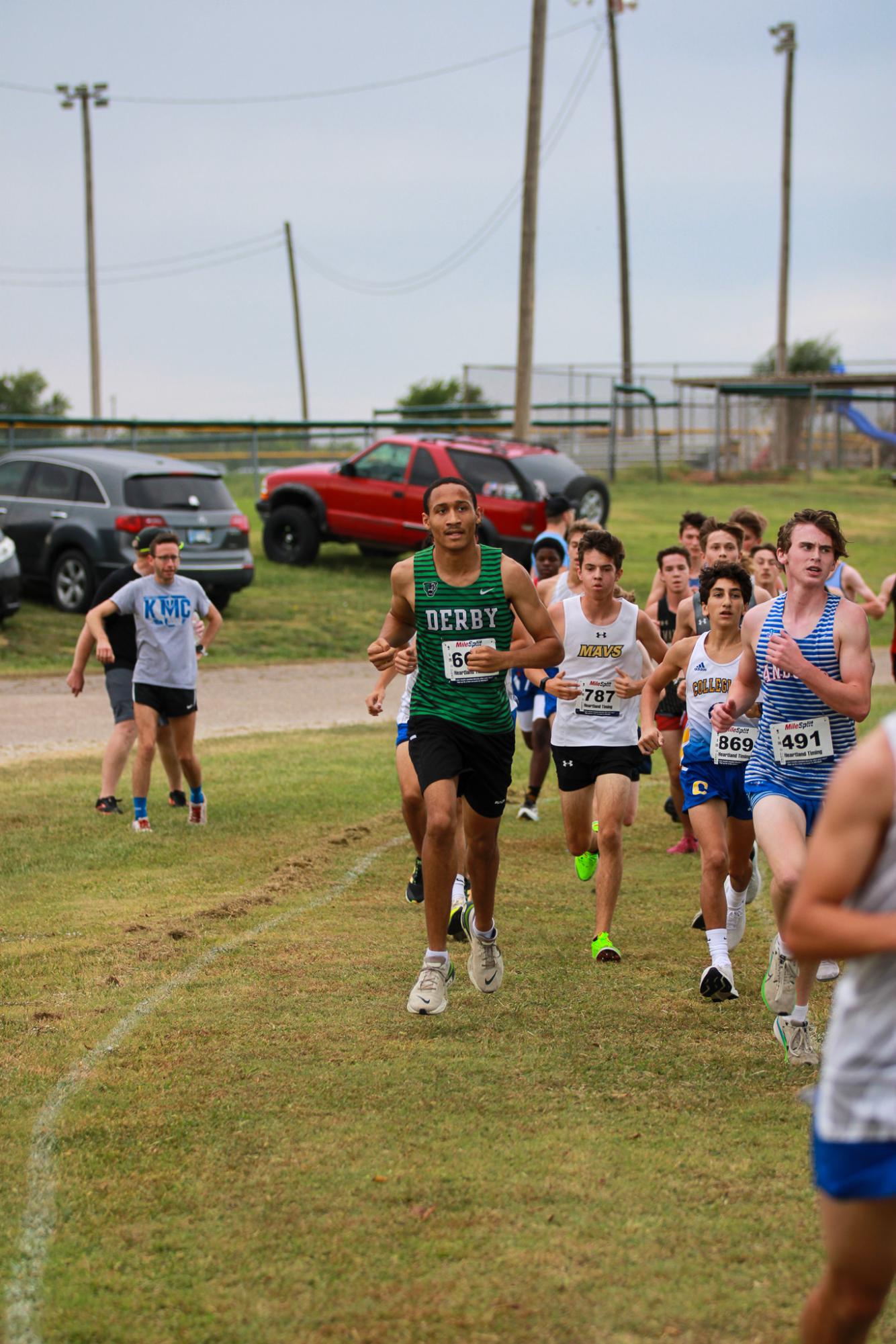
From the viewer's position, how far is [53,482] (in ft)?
66.8

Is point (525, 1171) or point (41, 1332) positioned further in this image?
point (525, 1171)

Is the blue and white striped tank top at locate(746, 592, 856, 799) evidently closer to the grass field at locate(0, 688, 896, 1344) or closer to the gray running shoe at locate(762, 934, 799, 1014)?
the gray running shoe at locate(762, 934, 799, 1014)

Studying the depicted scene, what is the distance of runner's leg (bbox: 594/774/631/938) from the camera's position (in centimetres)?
727

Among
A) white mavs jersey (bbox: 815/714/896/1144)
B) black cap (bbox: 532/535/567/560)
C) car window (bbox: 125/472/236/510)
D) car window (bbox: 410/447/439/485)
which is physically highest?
car window (bbox: 410/447/439/485)

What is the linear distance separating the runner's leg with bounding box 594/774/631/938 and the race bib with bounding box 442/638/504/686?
145 centimetres

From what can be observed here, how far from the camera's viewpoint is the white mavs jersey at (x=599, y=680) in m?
7.61

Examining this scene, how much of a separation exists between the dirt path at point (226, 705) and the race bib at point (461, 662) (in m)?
8.04

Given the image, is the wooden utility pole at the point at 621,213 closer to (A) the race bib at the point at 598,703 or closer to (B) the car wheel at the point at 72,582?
(B) the car wheel at the point at 72,582

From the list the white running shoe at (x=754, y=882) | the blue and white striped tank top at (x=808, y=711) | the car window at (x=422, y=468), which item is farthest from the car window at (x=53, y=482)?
the blue and white striped tank top at (x=808, y=711)

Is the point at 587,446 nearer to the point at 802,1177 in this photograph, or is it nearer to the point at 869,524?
the point at 869,524

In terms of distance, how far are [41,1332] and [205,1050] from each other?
2099mm

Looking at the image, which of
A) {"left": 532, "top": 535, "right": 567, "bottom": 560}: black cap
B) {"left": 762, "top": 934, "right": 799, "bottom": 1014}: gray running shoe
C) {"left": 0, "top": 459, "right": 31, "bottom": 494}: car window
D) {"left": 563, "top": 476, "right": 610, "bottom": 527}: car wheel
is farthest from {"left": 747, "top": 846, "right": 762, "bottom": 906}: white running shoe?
{"left": 563, "top": 476, "right": 610, "bottom": 527}: car wheel

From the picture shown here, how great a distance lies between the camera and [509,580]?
6188mm

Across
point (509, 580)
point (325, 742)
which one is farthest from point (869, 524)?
point (509, 580)
